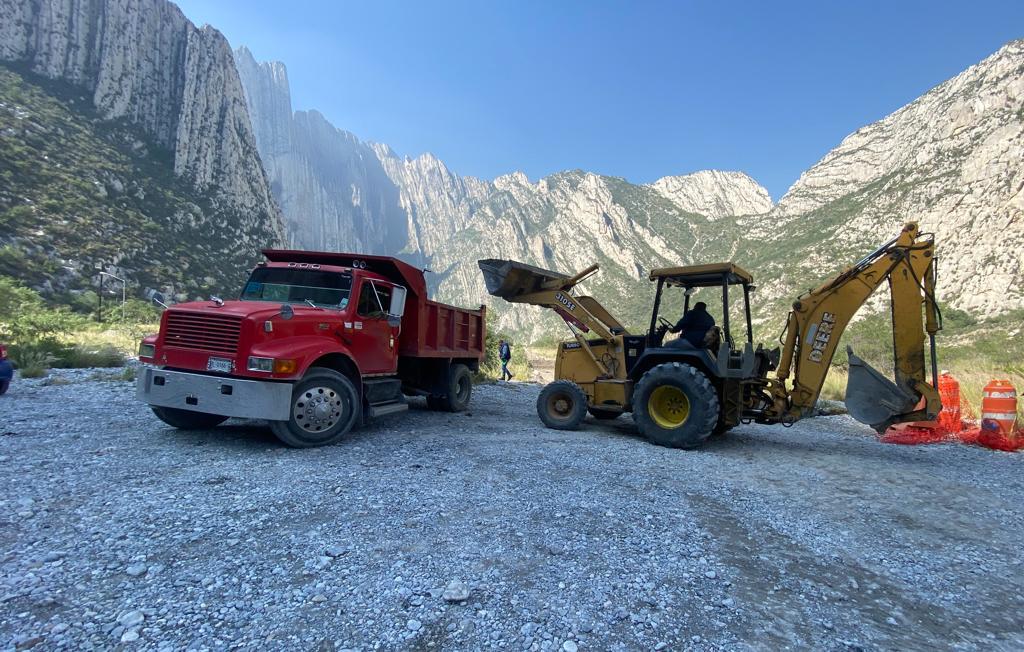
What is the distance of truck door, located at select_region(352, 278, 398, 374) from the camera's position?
264 inches

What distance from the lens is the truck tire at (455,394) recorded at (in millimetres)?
9188

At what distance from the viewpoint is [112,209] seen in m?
33.8

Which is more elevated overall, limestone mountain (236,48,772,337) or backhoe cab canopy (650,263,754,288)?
limestone mountain (236,48,772,337)

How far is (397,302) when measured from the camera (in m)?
7.10

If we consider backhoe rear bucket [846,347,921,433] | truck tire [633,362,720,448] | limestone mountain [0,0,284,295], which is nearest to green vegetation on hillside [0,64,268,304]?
limestone mountain [0,0,284,295]

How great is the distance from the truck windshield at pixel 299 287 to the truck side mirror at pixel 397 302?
66 cm

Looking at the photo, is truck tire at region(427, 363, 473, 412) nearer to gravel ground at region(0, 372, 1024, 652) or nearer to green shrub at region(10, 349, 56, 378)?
gravel ground at region(0, 372, 1024, 652)

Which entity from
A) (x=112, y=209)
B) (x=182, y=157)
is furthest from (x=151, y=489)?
(x=182, y=157)

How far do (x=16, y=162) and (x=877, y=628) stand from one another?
46.4 m

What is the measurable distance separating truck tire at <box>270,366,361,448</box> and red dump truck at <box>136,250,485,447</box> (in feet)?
0.04

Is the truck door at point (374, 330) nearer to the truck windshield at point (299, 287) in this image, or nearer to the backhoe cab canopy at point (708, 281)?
the truck windshield at point (299, 287)

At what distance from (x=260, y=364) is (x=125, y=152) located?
5017cm

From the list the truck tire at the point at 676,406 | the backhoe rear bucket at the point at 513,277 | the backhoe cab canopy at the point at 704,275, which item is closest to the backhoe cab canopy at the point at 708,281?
the backhoe cab canopy at the point at 704,275

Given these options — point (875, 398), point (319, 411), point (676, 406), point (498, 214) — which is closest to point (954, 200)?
point (875, 398)
